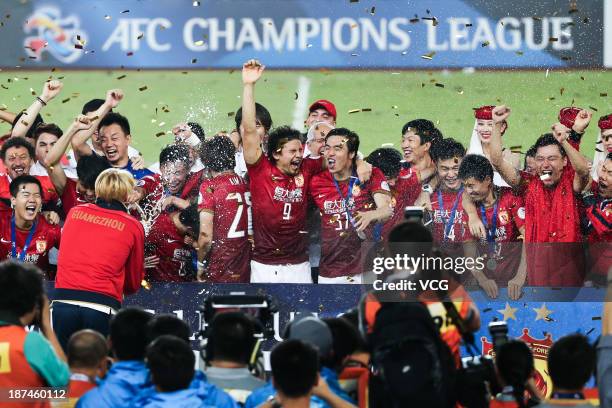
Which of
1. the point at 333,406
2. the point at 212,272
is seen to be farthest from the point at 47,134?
the point at 333,406

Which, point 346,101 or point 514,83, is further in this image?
point 346,101

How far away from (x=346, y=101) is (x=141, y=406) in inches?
282

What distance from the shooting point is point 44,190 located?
8.69 meters

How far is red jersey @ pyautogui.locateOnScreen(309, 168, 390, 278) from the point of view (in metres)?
8.54

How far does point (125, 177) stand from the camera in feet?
24.0

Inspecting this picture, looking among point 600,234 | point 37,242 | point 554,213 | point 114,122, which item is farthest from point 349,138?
point 37,242

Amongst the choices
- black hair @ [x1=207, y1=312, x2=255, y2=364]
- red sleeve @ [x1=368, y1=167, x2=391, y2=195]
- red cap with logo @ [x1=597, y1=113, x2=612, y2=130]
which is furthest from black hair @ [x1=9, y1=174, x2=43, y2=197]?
red cap with logo @ [x1=597, y1=113, x2=612, y2=130]

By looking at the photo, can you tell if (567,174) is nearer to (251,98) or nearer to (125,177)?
(251,98)

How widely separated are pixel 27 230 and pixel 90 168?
0.69 m

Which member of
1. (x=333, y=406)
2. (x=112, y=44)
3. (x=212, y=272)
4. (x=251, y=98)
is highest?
(x=112, y=44)

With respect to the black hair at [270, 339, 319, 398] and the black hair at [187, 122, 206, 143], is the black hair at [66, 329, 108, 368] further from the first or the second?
the black hair at [187, 122, 206, 143]

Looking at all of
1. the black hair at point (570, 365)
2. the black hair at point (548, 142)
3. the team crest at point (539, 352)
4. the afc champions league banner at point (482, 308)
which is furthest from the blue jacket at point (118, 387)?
the black hair at point (548, 142)

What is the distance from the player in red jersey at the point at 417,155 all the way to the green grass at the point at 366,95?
78cm

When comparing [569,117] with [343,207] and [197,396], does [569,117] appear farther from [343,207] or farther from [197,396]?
[197,396]
